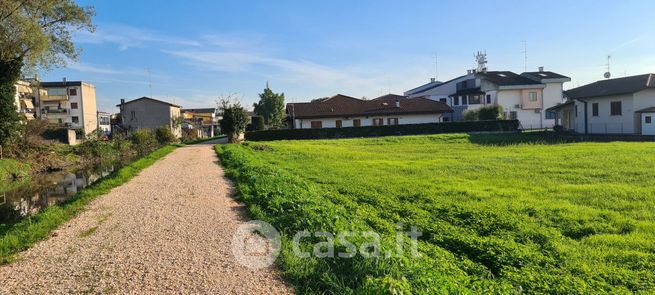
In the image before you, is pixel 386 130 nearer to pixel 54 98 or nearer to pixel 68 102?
pixel 68 102

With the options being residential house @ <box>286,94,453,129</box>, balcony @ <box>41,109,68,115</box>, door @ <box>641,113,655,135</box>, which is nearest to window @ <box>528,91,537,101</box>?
residential house @ <box>286,94,453,129</box>

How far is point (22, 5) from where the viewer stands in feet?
79.1

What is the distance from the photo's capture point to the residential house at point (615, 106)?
32812 millimetres

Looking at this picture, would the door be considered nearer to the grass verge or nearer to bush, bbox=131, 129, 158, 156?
the grass verge

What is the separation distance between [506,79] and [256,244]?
2225 inches

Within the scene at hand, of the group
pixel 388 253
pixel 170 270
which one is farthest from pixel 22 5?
pixel 388 253

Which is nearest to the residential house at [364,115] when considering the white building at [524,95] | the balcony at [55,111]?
the white building at [524,95]

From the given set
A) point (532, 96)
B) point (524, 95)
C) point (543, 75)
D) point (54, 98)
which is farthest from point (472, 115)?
point (54, 98)

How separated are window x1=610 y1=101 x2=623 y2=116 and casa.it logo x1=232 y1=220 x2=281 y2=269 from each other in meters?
35.5

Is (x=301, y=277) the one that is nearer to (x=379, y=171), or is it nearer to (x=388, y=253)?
(x=388, y=253)

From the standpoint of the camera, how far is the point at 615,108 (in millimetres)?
35062

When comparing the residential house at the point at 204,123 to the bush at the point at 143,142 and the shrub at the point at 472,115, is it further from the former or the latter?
the shrub at the point at 472,115

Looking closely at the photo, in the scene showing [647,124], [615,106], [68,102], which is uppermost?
[68,102]

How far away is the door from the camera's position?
31.7 meters
